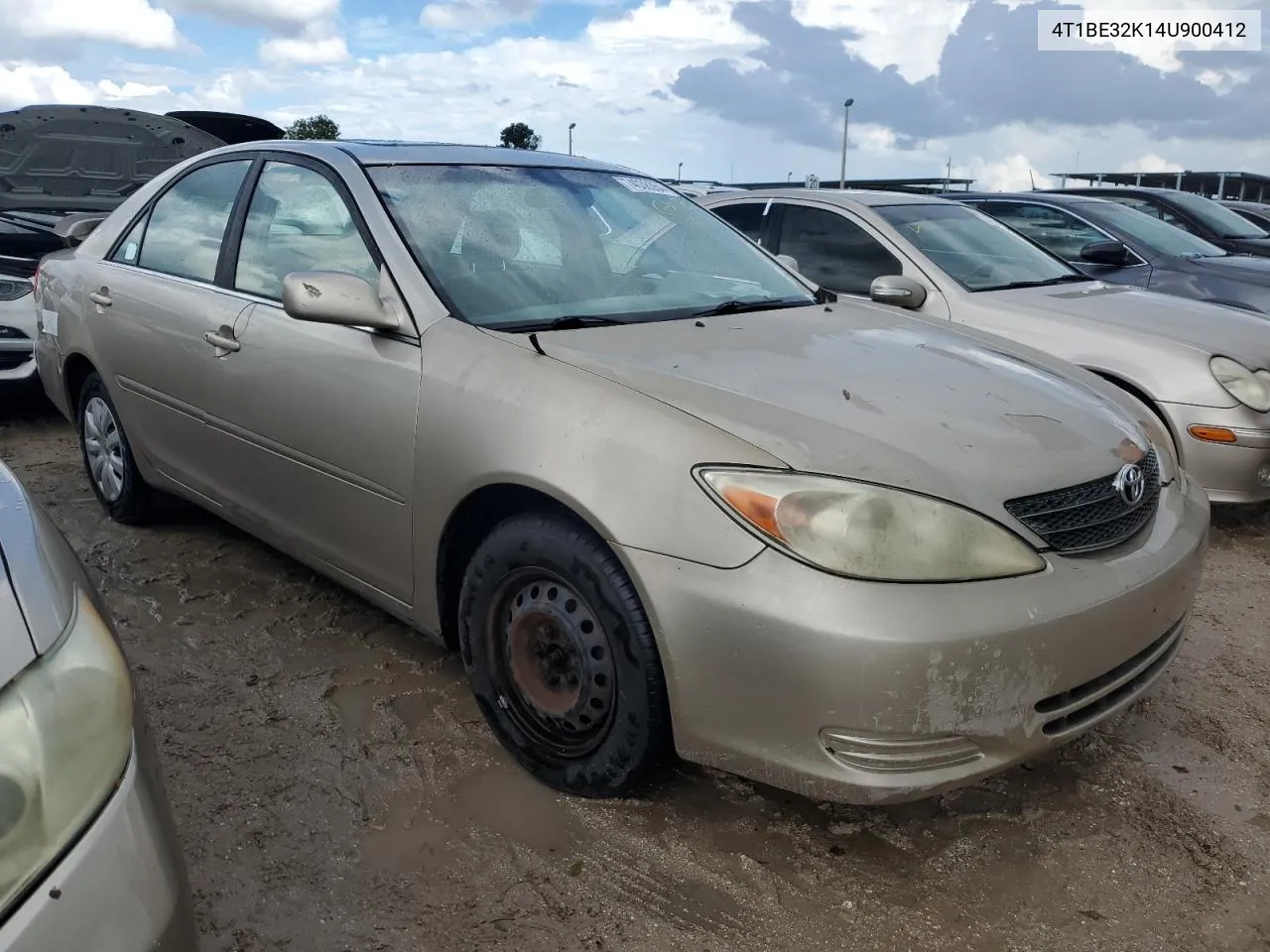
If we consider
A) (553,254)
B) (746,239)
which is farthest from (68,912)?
(746,239)

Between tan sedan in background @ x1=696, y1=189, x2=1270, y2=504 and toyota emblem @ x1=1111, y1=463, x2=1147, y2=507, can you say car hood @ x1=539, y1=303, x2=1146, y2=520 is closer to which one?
toyota emblem @ x1=1111, y1=463, x2=1147, y2=507

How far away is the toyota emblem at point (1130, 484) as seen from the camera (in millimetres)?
2367

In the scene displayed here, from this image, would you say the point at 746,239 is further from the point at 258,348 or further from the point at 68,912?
the point at 68,912

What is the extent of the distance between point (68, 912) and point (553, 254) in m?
2.29

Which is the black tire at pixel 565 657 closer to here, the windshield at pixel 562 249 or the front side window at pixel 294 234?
the windshield at pixel 562 249

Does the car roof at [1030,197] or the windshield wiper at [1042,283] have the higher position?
the car roof at [1030,197]

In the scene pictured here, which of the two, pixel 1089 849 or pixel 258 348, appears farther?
pixel 258 348

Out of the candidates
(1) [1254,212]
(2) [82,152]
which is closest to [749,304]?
(2) [82,152]

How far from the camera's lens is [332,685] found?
306cm

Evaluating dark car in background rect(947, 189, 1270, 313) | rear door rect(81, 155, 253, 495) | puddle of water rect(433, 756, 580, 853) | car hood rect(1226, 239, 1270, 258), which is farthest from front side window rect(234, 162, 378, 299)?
car hood rect(1226, 239, 1270, 258)

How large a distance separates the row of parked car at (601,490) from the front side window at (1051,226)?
3.38m

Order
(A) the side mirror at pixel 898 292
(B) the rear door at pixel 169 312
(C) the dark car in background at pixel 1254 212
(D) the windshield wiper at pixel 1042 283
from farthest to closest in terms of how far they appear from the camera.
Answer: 1. (C) the dark car in background at pixel 1254 212
2. (D) the windshield wiper at pixel 1042 283
3. (A) the side mirror at pixel 898 292
4. (B) the rear door at pixel 169 312

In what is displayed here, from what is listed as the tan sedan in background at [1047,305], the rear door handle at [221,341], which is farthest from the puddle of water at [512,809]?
the tan sedan in background at [1047,305]

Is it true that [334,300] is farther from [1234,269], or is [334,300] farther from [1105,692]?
[1234,269]
